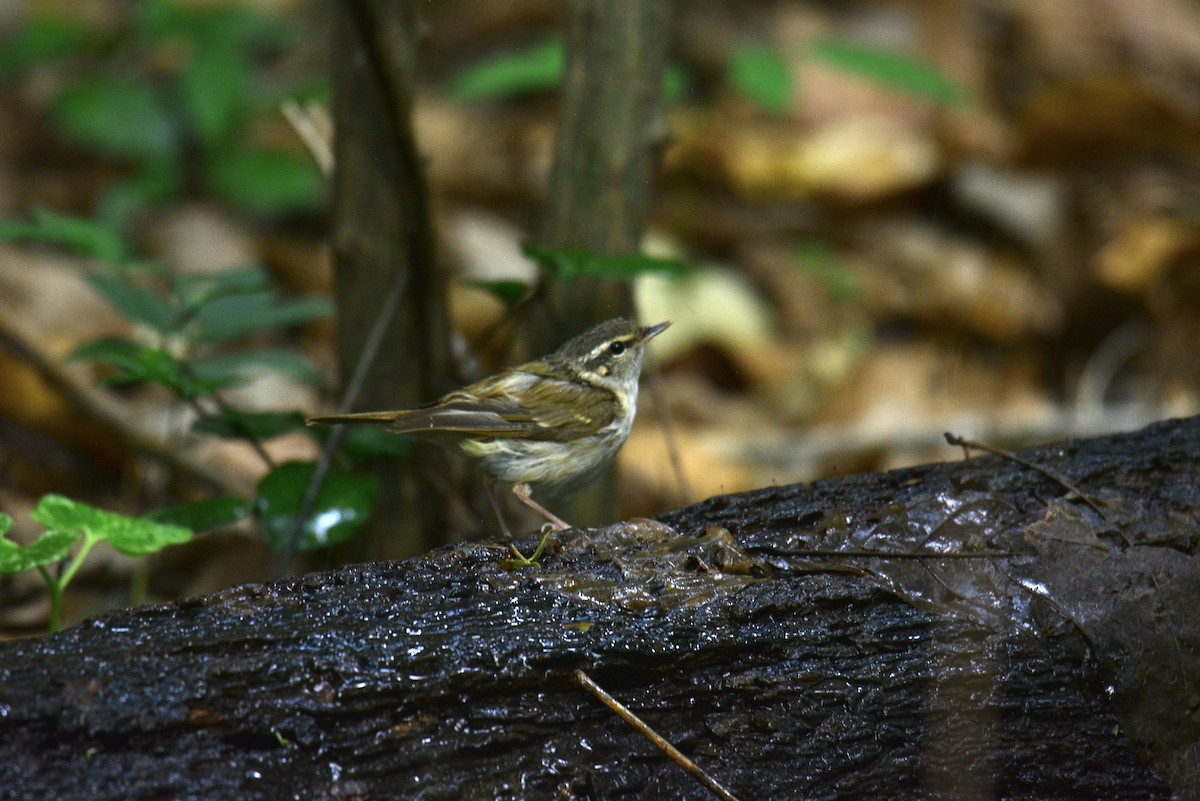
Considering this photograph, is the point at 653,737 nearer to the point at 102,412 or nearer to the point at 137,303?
the point at 137,303

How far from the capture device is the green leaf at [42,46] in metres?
9.45

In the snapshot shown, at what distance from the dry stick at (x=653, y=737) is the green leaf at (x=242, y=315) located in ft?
7.15

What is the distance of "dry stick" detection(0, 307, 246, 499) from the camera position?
5.13 metres

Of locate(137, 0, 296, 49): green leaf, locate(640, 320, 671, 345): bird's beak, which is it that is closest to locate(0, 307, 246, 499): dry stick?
locate(640, 320, 671, 345): bird's beak

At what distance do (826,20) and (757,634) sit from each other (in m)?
9.39

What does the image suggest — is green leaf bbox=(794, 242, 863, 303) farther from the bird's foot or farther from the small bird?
the bird's foot

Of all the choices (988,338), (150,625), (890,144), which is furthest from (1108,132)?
(150,625)

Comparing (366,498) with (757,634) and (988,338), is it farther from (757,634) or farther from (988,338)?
(988,338)

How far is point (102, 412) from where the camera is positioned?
5461 mm

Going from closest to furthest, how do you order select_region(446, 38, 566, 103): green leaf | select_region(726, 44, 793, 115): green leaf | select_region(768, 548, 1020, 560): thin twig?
select_region(768, 548, 1020, 560): thin twig
select_region(446, 38, 566, 103): green leaf
select_region(726, 44, 793, 115): green leaf

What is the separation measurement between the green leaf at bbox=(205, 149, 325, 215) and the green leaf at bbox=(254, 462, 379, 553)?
16.9ft

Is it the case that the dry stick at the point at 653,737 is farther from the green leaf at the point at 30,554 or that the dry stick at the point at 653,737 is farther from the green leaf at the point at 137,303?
the green leaf at the point at 137,303

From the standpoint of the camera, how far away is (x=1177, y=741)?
9.17 feet

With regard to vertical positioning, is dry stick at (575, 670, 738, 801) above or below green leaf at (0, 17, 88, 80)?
below
